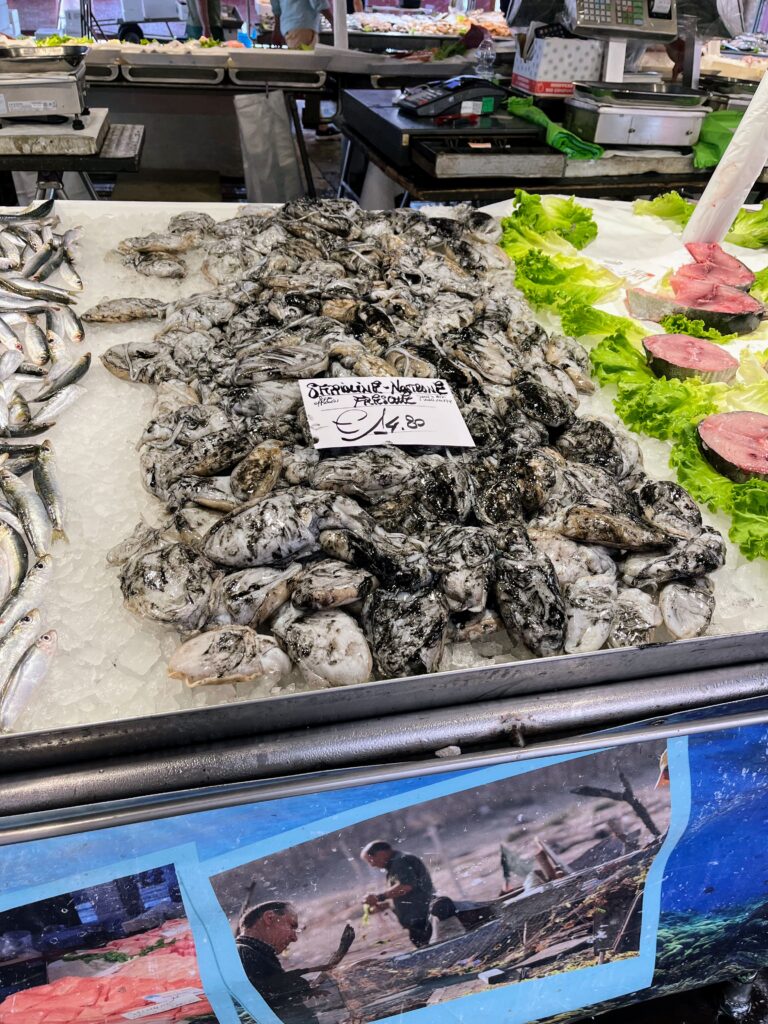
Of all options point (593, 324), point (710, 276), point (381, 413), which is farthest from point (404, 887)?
point (710, 276)

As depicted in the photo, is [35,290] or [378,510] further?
[35,290]

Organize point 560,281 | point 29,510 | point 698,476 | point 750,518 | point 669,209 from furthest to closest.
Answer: point 669,209 < point 560,281 < point 698,476 < point 750,518 < point 29,510

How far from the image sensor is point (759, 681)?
4.17 feet

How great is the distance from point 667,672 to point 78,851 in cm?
101

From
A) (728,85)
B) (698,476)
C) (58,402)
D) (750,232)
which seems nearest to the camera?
(698,476)

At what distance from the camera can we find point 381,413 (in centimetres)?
179

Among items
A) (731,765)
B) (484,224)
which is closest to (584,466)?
(731,765)

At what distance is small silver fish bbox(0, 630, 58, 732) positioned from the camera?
1.19m

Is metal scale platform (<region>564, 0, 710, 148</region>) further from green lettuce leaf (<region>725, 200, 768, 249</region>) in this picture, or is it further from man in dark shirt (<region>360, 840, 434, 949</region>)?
man in dark shirt (<region>360, 840, 434, 949</region>)

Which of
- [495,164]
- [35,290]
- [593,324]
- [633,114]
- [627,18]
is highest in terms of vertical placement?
[627,18]

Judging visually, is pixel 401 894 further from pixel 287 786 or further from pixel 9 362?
pixel 9 362

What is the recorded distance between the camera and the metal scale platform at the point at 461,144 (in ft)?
11.8

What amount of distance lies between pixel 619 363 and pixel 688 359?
23cm

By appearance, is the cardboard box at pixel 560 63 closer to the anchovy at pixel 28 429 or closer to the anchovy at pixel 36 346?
the anchovy at pixel 36 346
